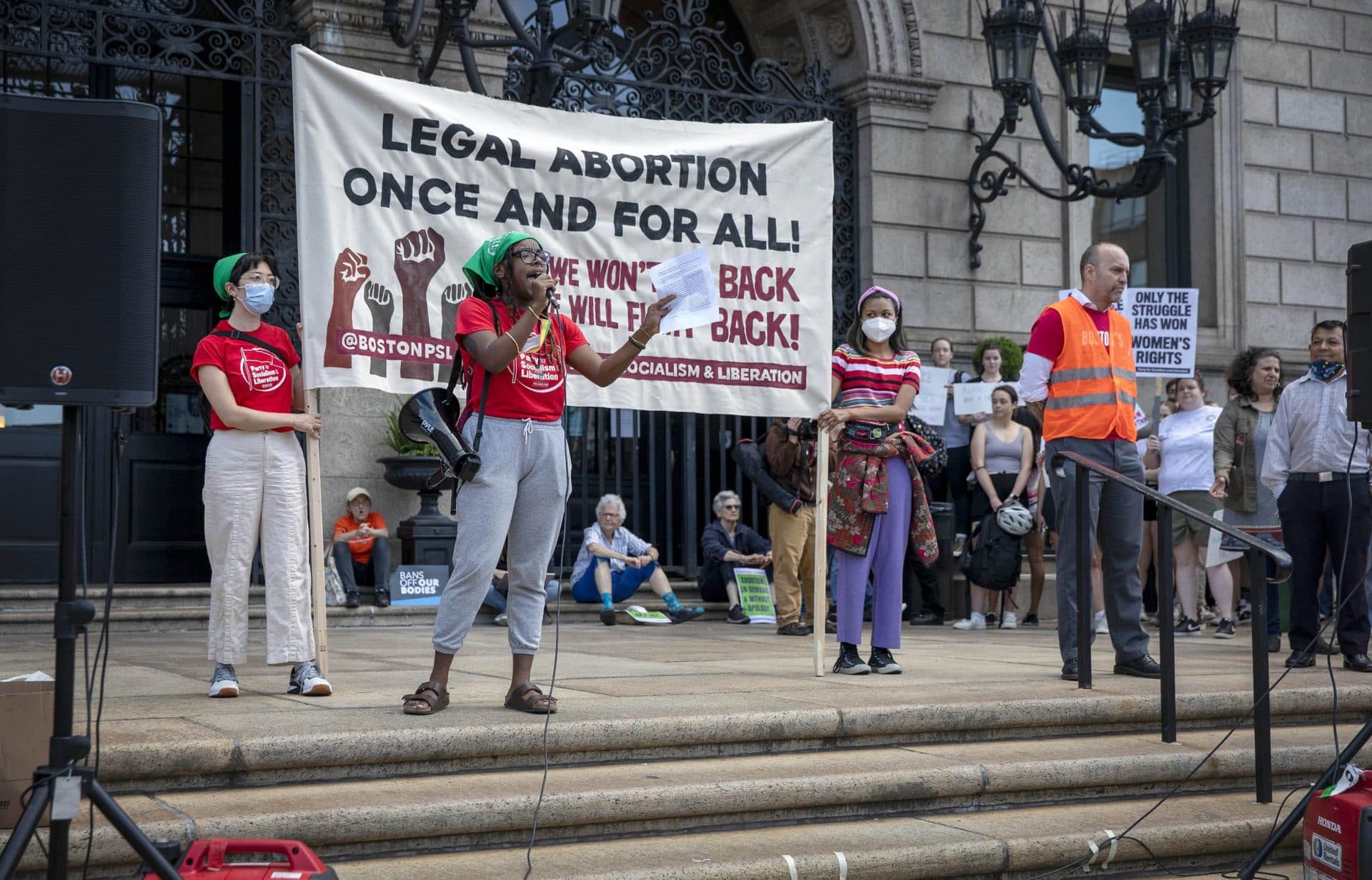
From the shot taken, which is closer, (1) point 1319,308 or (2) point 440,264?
(2) point 440,264

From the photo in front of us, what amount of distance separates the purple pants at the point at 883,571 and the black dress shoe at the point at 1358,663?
2793 millimetres

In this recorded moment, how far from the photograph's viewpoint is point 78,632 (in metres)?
3.96

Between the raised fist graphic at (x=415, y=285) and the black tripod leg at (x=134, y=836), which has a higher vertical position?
the raised fist graphic at (x=415, y=285)

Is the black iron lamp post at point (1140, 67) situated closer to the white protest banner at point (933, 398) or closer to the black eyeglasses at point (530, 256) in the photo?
the white protest banner at point (933, 398)

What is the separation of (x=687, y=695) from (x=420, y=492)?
5573 millimetres

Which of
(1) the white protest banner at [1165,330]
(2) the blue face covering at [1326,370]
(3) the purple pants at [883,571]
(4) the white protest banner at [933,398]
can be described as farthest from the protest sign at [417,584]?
(2) the blue face covering at [1326,370]

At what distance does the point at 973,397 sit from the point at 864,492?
5.12 metres

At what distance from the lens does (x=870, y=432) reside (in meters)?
7.45

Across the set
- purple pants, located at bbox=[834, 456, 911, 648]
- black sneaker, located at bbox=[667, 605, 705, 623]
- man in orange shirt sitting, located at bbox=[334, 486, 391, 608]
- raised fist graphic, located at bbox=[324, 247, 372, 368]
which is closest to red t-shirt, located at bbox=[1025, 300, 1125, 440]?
purple pants, located at bbox=[834, 456, 911, 648]

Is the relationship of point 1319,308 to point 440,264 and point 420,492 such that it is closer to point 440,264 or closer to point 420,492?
point 420,492

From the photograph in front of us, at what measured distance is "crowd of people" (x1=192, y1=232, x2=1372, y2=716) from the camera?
5816 millimetres

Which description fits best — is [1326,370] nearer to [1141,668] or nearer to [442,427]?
[1141,668]

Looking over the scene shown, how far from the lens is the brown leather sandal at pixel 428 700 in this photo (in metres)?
5.68

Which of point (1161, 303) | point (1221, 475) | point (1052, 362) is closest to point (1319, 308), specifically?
point (1161, 303)
